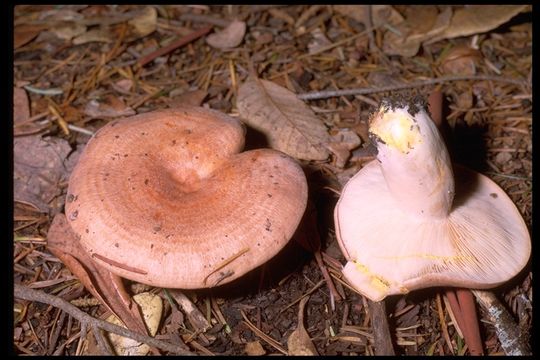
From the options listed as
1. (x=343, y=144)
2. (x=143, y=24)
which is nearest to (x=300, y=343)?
(x=343, y=144)

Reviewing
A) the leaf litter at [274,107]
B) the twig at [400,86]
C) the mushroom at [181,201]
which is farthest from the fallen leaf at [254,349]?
the twig at [400,86]

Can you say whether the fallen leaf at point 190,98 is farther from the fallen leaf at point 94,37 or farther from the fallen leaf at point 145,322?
the fallen leaf at point 145,322

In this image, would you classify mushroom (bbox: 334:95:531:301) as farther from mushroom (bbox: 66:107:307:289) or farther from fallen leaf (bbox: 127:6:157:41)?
fallen leaf (bbox: 127:6:157:41)

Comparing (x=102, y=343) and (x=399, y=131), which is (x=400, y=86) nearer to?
(x=399, y=131)

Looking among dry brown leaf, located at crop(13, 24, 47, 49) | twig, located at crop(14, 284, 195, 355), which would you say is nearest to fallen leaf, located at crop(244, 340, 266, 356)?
twig, located at crop(14, 284, 195, 355)

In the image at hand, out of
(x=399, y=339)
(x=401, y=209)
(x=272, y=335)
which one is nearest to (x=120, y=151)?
(x=272, y=335)
